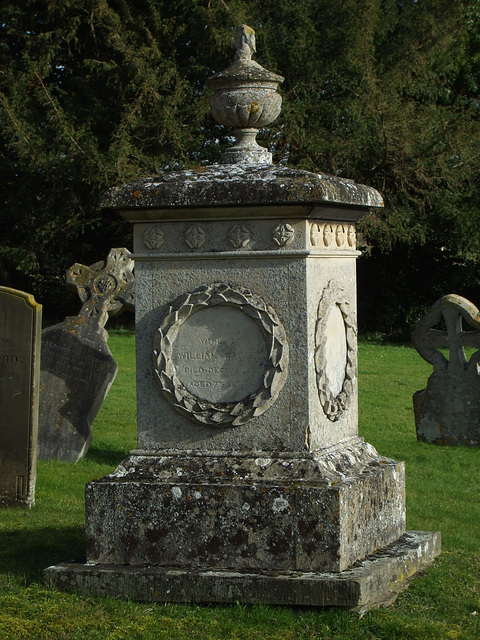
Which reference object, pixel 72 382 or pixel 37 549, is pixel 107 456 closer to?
pixel 72 382

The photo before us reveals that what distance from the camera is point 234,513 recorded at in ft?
15.6

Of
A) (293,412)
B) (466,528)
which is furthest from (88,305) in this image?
(293,412)

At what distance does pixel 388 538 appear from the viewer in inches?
208

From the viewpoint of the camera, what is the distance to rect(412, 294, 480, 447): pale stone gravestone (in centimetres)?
985

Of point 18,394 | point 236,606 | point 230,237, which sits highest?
point 230,237

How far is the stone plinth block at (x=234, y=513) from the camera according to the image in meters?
4.67

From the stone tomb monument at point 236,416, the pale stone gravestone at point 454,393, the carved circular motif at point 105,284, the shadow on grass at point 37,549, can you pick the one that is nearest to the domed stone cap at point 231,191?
the stone tomb monument at point 236,416

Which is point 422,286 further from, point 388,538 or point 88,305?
point 388,538

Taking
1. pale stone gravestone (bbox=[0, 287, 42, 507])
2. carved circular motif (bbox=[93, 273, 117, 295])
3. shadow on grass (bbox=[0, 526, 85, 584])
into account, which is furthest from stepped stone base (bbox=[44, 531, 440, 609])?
carved circular motif (bbox=[93, 273, 117, 295])

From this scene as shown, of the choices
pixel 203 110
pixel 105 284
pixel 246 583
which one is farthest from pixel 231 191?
pixel 203 110

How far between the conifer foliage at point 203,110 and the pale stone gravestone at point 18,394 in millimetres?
12057

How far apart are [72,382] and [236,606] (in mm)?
5105

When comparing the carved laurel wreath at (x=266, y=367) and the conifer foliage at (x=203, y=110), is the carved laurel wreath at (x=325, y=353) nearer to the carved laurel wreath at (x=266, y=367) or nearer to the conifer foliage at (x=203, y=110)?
the carved laurel wreath at (x=266, y=367)

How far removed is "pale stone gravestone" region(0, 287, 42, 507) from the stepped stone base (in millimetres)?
2533
